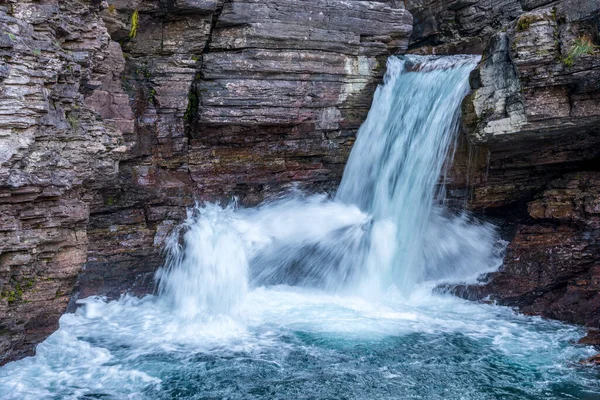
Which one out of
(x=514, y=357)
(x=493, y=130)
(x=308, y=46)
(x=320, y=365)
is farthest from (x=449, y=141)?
(x=320, y=365)

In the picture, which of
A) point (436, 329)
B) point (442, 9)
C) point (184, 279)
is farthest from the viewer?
point (442, 9)

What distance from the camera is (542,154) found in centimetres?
1109

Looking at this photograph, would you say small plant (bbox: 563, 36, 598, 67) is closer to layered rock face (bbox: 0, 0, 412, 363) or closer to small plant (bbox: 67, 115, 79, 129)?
layered rock face (bbox: 0, 0, 412, 363)

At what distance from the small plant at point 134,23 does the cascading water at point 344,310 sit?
3.81 m

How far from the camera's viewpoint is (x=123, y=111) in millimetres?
10578

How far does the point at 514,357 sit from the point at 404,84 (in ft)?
20.4

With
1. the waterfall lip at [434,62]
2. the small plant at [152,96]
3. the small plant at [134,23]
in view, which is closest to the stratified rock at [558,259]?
the waterfall lip at [434,62]

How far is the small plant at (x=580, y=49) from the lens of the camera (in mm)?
9172

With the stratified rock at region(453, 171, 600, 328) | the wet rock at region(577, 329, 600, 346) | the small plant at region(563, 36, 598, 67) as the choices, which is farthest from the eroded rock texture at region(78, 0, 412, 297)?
the wet rock at region(577, 329, 600, 346)

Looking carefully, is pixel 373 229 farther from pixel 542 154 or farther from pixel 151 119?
pixel 151 119

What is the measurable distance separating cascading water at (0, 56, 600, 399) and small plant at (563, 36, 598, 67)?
2.26m

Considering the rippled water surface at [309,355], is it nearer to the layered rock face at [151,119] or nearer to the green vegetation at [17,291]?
the layered rock face at [151,119]

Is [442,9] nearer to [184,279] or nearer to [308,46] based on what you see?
[308,46]

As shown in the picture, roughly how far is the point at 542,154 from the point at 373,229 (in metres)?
3.71
